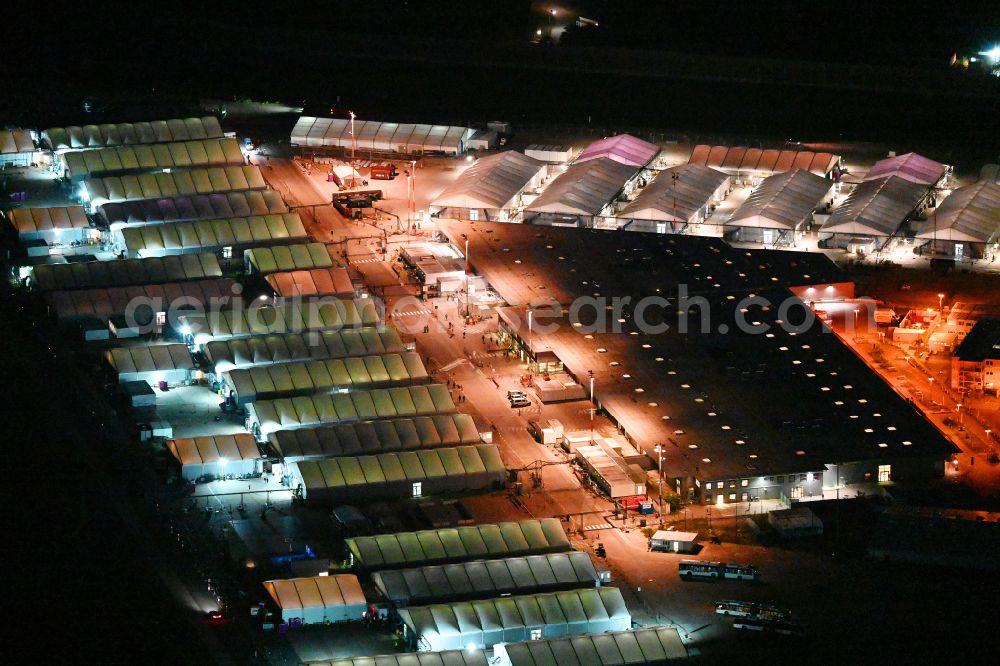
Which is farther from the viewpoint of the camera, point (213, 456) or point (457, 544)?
point (213, 456)

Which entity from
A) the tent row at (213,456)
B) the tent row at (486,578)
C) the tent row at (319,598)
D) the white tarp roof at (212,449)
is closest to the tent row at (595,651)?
the tent row at (486,578)

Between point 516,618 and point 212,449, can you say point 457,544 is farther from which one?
point 212,449

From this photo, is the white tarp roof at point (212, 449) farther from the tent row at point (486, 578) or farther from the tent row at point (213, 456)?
the tent row at point (486, 578)

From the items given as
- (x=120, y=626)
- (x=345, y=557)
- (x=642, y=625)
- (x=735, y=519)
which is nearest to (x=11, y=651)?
(x=120, y=626)

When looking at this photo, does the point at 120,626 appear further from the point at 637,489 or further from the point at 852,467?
the point at 852,467

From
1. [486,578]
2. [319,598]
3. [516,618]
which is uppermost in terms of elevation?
[486,578]

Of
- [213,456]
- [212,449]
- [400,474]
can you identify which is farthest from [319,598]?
[212,449]

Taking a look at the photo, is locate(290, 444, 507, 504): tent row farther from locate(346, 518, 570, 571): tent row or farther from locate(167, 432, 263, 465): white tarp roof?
locate(346, 518, 570, 571): tent row
